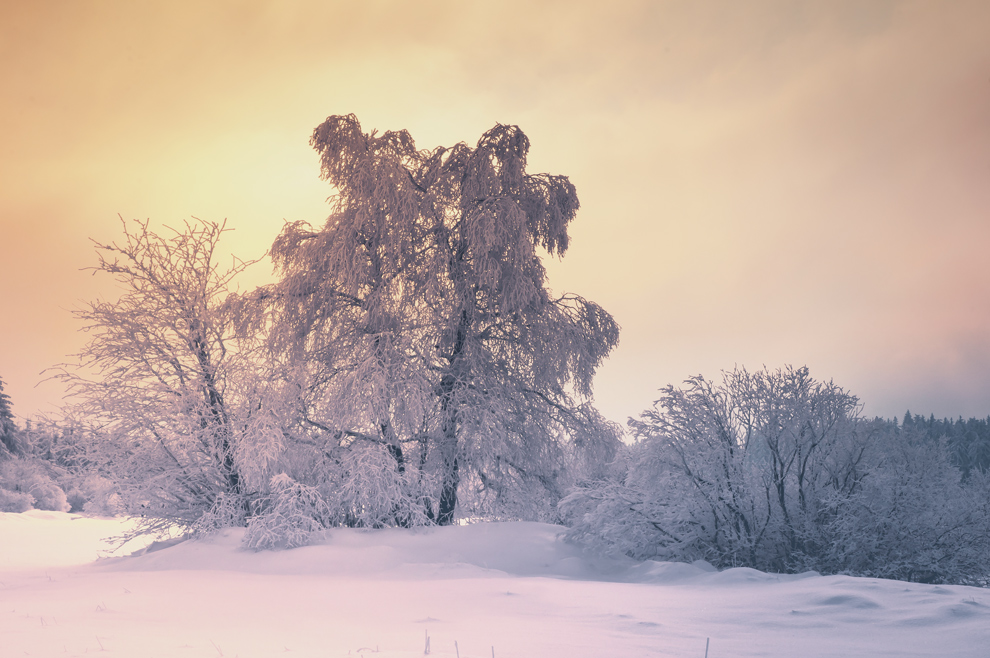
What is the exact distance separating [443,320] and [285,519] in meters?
3.77

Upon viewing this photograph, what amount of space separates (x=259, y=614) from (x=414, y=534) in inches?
164

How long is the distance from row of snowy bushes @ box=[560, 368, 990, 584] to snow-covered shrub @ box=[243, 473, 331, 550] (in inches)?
145

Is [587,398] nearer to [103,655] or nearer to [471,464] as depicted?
[471,464]

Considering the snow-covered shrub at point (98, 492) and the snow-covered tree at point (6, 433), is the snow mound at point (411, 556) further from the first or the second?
the snow-covered tree at point (6, 433)

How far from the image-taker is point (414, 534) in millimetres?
9117

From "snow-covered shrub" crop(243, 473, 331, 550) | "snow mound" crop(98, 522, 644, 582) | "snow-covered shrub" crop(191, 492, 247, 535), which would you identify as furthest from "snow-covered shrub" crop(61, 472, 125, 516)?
"snow-covered shrub" crop(243, 473, 331, 550)

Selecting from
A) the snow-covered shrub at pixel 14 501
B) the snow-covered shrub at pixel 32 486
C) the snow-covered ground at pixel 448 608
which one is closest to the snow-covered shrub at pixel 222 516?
the snow-covered ground at pixel 448 608

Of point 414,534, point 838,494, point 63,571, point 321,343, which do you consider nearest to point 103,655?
point 414,534

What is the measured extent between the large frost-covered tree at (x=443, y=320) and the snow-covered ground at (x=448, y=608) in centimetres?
170

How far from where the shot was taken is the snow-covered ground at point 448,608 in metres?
3.81

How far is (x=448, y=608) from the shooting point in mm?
5297

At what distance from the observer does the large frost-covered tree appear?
984cm

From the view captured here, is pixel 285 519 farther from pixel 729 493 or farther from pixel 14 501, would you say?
pixel 14 501

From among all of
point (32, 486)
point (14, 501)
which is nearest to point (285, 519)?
point (14, 501)
